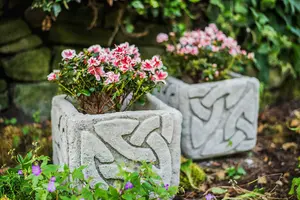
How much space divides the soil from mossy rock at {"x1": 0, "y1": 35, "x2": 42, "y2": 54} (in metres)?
1.30

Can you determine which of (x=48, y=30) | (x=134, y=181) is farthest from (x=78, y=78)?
(x=48, y=30)

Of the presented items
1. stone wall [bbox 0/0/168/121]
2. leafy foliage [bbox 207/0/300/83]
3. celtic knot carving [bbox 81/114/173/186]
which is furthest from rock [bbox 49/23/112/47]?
celtic knot carving [bbox 81/114/173/186]

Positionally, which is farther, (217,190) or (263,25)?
(263,25)

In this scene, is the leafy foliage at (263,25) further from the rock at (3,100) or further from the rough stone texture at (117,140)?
the rock at (3,100)

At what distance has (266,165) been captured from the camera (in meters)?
2.65

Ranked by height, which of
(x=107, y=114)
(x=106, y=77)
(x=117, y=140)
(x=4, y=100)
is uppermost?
(x=106, y=77)

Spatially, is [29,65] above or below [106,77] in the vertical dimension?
below

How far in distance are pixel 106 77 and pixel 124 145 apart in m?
0.32

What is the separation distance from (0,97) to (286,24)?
2031 mm

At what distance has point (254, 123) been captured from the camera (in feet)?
8.79

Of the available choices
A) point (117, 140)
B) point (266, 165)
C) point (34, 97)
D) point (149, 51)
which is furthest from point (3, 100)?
point (266, 165)

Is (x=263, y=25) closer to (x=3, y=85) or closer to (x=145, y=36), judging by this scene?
(x=145, y=36)

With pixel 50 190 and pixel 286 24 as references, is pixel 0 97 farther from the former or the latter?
pixel 286 24

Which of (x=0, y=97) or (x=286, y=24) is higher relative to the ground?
(x=286, y=24)
